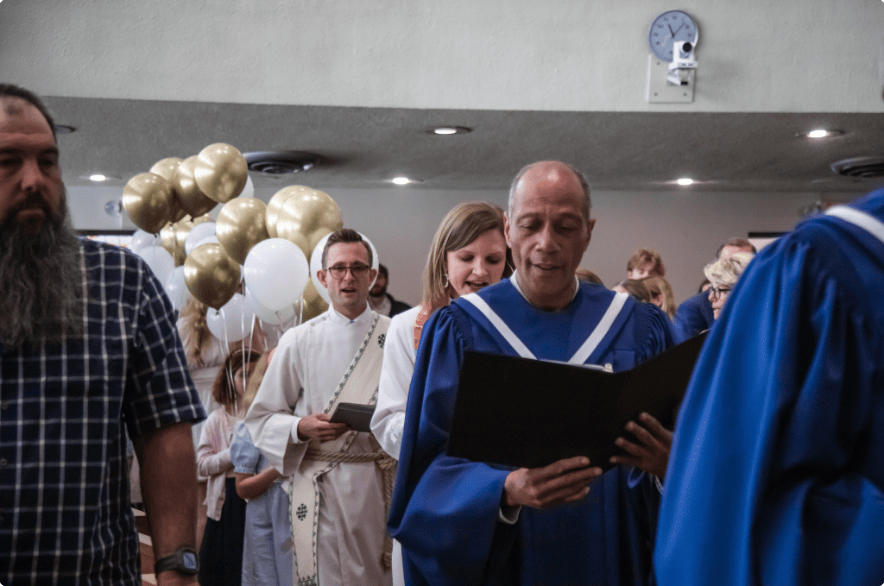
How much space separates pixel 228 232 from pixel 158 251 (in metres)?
0.95

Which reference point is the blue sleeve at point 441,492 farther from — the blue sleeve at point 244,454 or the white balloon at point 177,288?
the white balloon at point 177,288

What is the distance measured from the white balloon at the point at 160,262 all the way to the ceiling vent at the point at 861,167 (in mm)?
6078

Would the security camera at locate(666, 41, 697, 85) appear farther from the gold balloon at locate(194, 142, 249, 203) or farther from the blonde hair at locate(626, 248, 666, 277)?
the gold balloon at locate(194, 142, 249, 203)

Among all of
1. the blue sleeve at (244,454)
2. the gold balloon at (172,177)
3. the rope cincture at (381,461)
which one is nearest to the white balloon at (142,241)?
the gold balloon at (172,177)

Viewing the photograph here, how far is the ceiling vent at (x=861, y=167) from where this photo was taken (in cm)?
730

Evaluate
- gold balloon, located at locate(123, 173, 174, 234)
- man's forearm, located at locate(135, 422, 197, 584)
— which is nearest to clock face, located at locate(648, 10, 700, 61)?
gold balloon, located at locate(123, 173, 174, 234)

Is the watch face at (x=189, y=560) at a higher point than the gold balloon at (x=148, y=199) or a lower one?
lower

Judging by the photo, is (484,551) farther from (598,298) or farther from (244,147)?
(244,147)

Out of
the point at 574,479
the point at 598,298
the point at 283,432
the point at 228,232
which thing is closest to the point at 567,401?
→ the point at 574,479

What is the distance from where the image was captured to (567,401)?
4.55 ft

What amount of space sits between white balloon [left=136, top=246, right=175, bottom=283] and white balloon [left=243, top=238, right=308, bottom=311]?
120 centimetres

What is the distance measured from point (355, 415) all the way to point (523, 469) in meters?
1.18

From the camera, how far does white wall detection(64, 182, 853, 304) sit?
9.82 metres

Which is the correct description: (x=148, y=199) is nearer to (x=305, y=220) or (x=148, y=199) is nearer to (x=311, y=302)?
(x=305, y=220)
